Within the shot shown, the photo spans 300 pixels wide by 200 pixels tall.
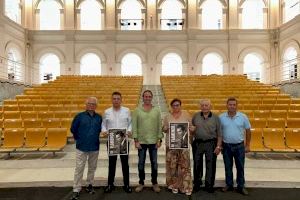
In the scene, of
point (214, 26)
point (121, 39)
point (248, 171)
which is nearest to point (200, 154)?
point (248, 171)

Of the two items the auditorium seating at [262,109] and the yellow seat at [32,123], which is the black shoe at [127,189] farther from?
the yellow seat at [32,123]

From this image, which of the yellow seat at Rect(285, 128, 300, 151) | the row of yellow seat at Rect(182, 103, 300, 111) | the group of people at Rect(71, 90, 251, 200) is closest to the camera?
the group of people at Rect(71, 90, 251, 200)

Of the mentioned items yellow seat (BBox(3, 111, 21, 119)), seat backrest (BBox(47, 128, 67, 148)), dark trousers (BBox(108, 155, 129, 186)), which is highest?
yellow seat (BBox(3, 111, 21, 119))

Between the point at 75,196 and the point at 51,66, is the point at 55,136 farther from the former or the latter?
the point at 51,66

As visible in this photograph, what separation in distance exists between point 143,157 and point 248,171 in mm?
2416

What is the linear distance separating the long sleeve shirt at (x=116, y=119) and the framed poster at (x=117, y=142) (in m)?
0.13

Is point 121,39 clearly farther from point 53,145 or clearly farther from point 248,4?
point 53,145

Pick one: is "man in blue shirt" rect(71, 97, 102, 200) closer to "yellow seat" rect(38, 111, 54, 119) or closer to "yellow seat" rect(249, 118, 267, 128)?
"yellow seat" rect(38, 111, 54, 119)

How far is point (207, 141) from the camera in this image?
18.8 feet

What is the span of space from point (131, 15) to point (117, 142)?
81.0ft

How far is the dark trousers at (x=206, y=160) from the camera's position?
5.73 meters

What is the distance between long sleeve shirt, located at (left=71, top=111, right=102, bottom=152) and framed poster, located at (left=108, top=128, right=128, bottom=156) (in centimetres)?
27

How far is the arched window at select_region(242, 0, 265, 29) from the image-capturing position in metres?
28.5

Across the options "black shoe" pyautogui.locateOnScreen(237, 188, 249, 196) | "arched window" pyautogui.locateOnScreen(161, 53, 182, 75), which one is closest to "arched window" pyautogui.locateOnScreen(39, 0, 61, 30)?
"arched window" pyautogui.locateOnScreen(161, 53, 182, 75)
